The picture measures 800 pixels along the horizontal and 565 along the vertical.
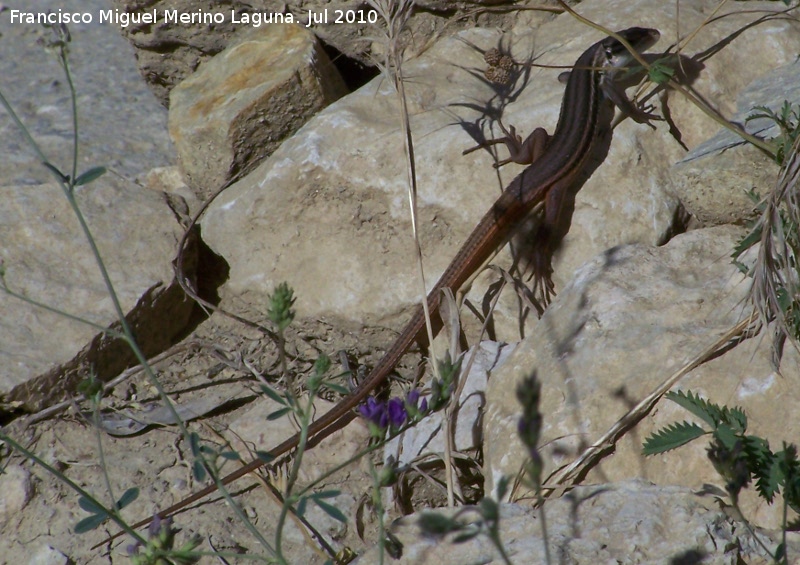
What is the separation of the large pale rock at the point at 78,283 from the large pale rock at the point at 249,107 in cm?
37

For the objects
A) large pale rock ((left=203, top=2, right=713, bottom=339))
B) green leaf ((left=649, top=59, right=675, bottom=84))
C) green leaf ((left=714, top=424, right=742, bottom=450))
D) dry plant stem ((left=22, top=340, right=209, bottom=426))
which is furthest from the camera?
large pale rock ((left=203, top=2, right=713, bottom=339))

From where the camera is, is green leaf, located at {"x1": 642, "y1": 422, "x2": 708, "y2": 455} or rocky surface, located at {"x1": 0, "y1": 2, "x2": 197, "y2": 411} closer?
green leaf, located at {"x1": 642, "y1": 422, "x2": 708, "y2": 455}

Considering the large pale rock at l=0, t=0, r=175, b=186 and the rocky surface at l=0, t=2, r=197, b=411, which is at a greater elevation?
the large pale rock at l=0, t=0, r=175, b=186

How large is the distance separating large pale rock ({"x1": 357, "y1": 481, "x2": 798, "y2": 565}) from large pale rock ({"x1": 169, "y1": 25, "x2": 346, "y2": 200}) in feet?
8.84

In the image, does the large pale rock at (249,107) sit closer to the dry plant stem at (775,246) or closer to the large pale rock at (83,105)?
the large pale rock at (83,105)

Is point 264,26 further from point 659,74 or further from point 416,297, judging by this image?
point 659,74

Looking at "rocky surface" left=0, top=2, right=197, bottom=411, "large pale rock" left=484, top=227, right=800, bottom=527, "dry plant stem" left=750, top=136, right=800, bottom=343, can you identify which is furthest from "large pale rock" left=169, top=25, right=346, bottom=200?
"dry plant stem" left=750, top=136, right=800, bottom=343

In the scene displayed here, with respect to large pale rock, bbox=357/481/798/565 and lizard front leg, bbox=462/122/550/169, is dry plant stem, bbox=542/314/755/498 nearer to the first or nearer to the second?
large pale rock, bbox=357/481/798/565

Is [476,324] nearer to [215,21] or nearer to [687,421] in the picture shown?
[687,421]

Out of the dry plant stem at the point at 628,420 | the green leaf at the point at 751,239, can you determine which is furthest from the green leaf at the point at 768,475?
the green leaf at the point at 751,239

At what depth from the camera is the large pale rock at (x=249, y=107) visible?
164 inches

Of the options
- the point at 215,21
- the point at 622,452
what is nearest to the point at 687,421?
the point at 622,452

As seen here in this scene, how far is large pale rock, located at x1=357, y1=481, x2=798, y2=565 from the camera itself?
189 cm

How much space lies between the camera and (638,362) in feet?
8.59
